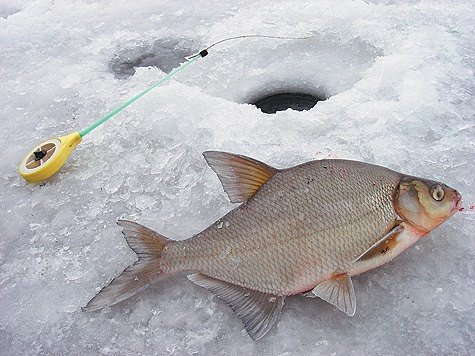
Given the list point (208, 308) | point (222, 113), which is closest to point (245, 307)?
point (208, 308)

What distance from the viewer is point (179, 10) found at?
353cm

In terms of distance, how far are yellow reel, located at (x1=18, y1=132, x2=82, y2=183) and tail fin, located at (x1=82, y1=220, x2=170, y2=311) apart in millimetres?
698

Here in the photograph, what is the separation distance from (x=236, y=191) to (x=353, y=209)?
0.39m

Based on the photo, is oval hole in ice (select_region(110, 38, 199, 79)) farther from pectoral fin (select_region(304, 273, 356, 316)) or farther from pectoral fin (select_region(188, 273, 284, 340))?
pectoral fin (select_region(304, 273, 356, 316))

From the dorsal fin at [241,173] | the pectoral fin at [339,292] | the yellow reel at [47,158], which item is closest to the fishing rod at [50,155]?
the yellow reel at [47,158]

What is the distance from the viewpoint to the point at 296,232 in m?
1.63

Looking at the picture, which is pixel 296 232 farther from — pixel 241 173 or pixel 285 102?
pixel 285 102

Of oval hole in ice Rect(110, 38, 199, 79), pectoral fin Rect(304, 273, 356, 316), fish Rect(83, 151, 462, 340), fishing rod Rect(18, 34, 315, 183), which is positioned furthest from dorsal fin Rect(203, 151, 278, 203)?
oval hole in ice Rect(110, 38, 199, 79)

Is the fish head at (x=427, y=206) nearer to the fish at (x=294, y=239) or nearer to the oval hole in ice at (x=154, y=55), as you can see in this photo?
the fish at (x=294, y=239)

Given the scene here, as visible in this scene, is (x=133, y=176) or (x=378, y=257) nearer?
(x=378, y=257)

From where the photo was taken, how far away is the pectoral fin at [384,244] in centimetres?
162

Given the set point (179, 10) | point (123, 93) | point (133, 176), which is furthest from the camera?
point (179, 10)

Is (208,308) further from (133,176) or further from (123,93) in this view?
(123,93)

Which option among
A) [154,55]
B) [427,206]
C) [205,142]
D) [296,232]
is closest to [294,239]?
[296,232]
